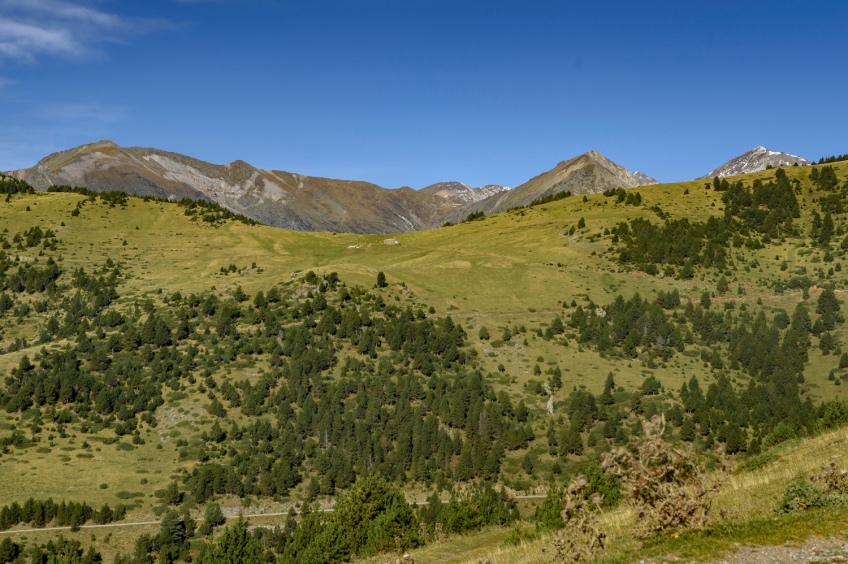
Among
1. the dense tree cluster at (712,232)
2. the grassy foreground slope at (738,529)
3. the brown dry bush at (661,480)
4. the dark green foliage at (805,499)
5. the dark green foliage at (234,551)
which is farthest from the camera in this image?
the dense tree cluster at (712,232)

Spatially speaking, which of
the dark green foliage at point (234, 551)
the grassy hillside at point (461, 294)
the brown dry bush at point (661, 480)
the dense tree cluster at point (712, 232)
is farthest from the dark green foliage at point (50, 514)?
the dense tree cluster at point (712, 232)

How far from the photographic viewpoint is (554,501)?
1619 inches

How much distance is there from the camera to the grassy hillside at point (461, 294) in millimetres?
83438

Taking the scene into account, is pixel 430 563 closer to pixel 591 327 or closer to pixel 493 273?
pixel 591 327

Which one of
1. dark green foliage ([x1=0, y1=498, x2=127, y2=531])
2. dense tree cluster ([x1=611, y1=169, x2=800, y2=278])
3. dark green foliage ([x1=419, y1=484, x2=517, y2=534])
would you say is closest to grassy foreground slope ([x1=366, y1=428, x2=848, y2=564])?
dark green foliage ([x1=419, y1=484, x2=517, y2=534])

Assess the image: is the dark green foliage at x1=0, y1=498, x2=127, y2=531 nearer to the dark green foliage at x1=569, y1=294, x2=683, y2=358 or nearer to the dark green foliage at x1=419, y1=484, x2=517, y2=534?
the dark green foliage at x1=419, y1=484, x2=517, y2=534

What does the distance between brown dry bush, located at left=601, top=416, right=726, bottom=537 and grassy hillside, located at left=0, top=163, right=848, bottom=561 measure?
7.02 meters

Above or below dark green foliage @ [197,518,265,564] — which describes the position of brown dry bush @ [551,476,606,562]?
above

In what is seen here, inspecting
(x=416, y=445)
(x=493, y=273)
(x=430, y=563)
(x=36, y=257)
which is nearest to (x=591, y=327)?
(x=493, y=273)

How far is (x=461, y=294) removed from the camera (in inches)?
5217

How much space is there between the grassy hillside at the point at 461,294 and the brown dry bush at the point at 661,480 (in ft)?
23.0

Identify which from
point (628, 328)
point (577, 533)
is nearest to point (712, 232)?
point (628, 328)

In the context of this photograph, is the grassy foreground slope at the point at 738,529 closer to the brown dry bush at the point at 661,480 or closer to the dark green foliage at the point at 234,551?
the brown dry bush at the point at 661,480

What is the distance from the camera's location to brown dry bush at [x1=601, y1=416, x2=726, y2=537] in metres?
14.2
